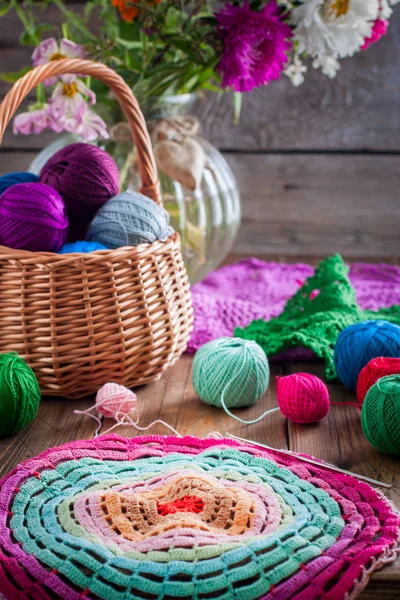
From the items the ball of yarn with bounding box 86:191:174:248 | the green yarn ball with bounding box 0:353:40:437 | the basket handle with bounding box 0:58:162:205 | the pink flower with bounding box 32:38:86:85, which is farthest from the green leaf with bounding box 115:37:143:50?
the green yarn ball with bounding box 0:353:40:437

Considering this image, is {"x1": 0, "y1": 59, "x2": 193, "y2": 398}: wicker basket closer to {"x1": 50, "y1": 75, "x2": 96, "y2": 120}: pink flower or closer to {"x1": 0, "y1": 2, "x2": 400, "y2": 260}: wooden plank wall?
{"x1": 50, "y1": 75, "x2": 96, "y2": 120}: pink flower

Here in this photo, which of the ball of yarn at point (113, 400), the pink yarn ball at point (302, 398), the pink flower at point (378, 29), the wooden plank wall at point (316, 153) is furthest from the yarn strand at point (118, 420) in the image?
the wooden plank wall at point (316, 153)

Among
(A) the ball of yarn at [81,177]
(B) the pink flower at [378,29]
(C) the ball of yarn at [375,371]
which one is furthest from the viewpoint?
(B) the pink flower at [378,29]

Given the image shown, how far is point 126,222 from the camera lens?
97 centimetres

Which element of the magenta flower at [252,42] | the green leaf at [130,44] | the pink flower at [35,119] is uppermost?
the magenta flower at [252,42]

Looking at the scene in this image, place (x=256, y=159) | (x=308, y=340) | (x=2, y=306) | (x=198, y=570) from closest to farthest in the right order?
1. (x=198, y=570)
2. (x=2, y=306)
3. (x=308, y=340)
4. (x=256, y=159)

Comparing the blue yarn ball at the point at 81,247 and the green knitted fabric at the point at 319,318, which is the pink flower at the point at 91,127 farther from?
the green knitted fabric at the point at 319,318

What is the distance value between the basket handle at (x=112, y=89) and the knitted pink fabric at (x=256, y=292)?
291 millimetres

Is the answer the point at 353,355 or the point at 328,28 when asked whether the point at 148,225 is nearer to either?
the point at 353,355

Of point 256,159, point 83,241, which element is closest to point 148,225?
point 83,241

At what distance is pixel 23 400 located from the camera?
0.85 meters

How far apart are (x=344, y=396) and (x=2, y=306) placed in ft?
1.58

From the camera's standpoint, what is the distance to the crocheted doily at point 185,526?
59cm

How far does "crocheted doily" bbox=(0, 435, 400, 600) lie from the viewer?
1.92ft
